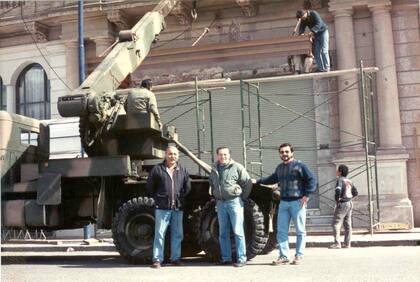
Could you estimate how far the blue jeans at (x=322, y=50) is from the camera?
13.2 meters

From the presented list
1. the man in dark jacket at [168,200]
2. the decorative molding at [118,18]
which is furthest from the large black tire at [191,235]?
the decorative molding at [118,18]

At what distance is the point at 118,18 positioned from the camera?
18.8 meters

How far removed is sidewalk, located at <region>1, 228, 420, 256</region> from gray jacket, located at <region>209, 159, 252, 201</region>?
396cm

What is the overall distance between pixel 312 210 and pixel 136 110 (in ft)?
27.8

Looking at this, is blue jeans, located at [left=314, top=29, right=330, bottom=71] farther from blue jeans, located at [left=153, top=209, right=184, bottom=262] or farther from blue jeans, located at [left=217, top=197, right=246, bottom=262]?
blue jeans, located at [left=153, top=209, right=184, bottom=262]

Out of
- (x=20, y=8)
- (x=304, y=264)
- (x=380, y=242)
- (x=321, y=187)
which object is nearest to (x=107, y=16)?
(x=20, y=8)

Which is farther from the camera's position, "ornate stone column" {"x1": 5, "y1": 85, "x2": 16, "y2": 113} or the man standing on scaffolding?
"ornate stone column" {"x1": 5, "y1": 85, "x2": 16, "y2": 113}

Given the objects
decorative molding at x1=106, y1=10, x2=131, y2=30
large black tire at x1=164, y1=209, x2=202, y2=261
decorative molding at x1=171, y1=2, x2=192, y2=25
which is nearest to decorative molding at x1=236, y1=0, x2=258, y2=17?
decorative molding at x1=171, y1=2, x2=192, y2=25

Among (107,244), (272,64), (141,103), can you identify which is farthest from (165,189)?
(272,64)

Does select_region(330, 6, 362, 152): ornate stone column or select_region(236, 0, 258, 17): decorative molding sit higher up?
select_region(236, 0, 258, 17): decorative molding

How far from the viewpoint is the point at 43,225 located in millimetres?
9844

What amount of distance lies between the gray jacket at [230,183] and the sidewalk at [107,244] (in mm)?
3959

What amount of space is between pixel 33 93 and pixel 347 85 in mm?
10735

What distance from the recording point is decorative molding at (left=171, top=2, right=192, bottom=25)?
59.5ft
